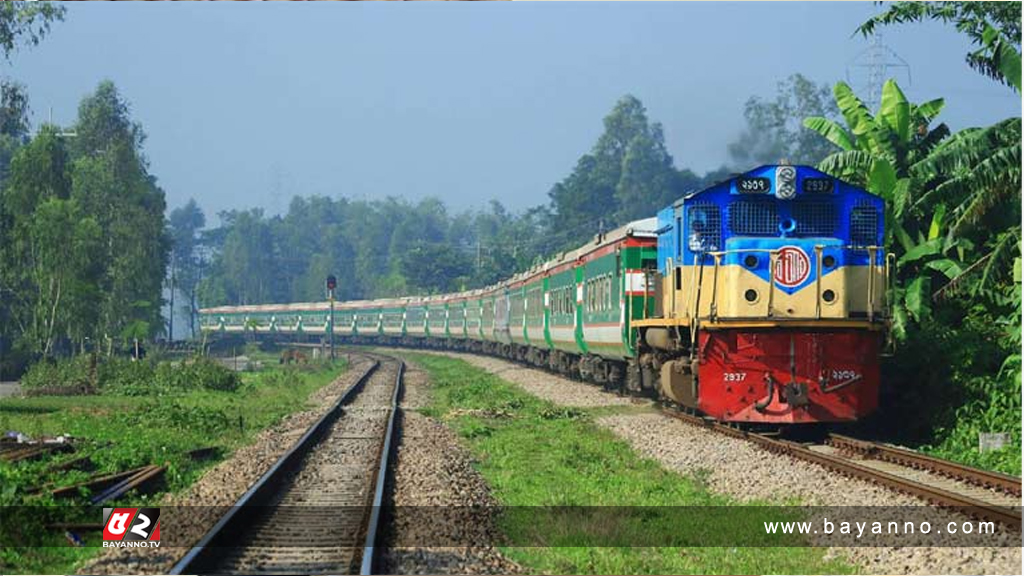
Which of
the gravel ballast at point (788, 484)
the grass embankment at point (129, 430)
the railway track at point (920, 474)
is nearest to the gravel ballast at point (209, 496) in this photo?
the grass embankment at point (129, 430)

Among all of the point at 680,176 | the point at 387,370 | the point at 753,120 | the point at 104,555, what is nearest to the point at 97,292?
the point at 387,370

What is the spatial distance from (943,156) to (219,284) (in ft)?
434

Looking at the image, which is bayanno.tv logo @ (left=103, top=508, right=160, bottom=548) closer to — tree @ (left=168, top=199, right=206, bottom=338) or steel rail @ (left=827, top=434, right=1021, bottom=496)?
steel rail @ (left=827, top=434, right=1021, bottom=496)

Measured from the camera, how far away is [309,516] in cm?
1253

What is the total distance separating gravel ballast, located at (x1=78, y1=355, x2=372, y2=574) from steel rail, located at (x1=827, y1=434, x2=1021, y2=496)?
755 cm

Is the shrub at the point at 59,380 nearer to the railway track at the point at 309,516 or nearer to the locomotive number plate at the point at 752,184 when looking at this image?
the railway track at the point at 309,516

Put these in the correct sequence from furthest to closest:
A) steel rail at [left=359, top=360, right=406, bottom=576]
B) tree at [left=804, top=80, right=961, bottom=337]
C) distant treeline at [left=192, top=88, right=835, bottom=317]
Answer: distant treeline at [left=192, top=88, right=835, bottom=317] < tree at [left=804, top=80, right=961, bottom=337] < steel rail at [left=359, top=360, right=406, bottom=576]

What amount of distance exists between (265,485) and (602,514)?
13.0 feet

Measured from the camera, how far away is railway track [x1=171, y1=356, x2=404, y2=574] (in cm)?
998

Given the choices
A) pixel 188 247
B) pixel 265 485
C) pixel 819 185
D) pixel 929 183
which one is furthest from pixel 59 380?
pixel 188 247

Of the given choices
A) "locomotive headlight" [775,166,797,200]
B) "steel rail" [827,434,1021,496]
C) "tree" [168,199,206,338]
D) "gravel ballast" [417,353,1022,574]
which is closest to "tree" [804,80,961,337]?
"locomotive headlight" [775,166,797,200]

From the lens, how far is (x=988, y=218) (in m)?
19.6

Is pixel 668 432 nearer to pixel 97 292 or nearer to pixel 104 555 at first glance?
pixel 104 555

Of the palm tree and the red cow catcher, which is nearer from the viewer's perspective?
the red cow catcher
